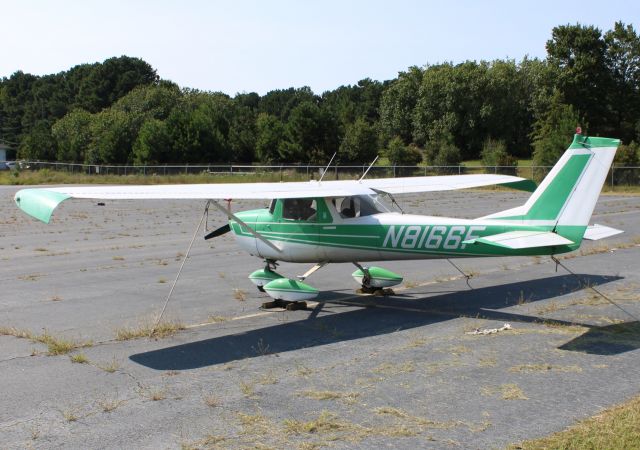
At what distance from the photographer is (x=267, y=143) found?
2950 inches

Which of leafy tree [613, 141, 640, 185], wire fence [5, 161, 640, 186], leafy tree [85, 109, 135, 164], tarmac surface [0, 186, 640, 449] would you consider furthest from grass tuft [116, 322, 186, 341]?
leafy tree [85, 109, 135, 164]

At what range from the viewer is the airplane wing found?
29.0 feet

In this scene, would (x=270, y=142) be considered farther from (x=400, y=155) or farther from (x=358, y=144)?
(x=400, y=155)

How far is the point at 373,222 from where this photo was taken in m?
11.2

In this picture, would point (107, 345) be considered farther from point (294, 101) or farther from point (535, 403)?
point (294, 101)

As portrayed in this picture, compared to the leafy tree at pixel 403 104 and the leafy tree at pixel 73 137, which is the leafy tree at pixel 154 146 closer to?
the leafy tree at pixel 73 137

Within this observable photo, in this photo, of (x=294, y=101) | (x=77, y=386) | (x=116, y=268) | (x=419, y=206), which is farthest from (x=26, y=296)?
(x=294, y=101)

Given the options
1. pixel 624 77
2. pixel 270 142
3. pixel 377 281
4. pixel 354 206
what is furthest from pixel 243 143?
pixel 354 206

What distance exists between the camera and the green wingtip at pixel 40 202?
8.40 m

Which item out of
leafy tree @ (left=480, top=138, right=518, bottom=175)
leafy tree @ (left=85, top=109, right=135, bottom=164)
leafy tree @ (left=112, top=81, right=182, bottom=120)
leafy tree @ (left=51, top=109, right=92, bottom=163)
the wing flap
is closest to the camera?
the wing flap

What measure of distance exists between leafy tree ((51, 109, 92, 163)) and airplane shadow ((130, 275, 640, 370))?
80928 mm

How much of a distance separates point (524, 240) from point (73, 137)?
286ft

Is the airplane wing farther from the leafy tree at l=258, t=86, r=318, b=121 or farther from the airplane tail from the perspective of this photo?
the leafy tree at l=258, t=86, r=318, b=121

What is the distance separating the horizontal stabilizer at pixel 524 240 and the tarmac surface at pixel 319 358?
3.94 feet
